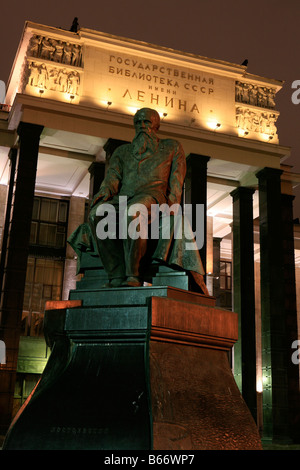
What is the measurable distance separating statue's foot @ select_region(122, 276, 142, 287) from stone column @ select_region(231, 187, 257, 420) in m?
18.4

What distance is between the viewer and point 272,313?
22391mm

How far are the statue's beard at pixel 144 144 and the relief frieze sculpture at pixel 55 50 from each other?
673 inches

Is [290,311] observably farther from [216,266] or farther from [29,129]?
[29,129]

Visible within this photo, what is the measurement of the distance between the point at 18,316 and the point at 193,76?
1323 cm

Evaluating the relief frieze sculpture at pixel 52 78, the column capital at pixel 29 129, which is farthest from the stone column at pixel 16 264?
the relief frieze sculpture at pixel 52 78

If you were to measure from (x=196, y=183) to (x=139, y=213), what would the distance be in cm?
1694

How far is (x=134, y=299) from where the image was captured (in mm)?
5215

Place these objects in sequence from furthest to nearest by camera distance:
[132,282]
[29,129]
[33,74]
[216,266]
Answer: [216,266], [33,74], [29,129], [132,282]

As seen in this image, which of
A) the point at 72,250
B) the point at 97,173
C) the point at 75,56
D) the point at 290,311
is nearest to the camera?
the point at 75,56

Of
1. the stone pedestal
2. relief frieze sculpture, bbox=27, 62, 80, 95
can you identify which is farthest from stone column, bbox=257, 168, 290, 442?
the stone pedestal

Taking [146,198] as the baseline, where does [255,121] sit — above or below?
above

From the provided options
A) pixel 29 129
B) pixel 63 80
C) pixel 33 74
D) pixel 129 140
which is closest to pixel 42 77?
pixel 33 74
